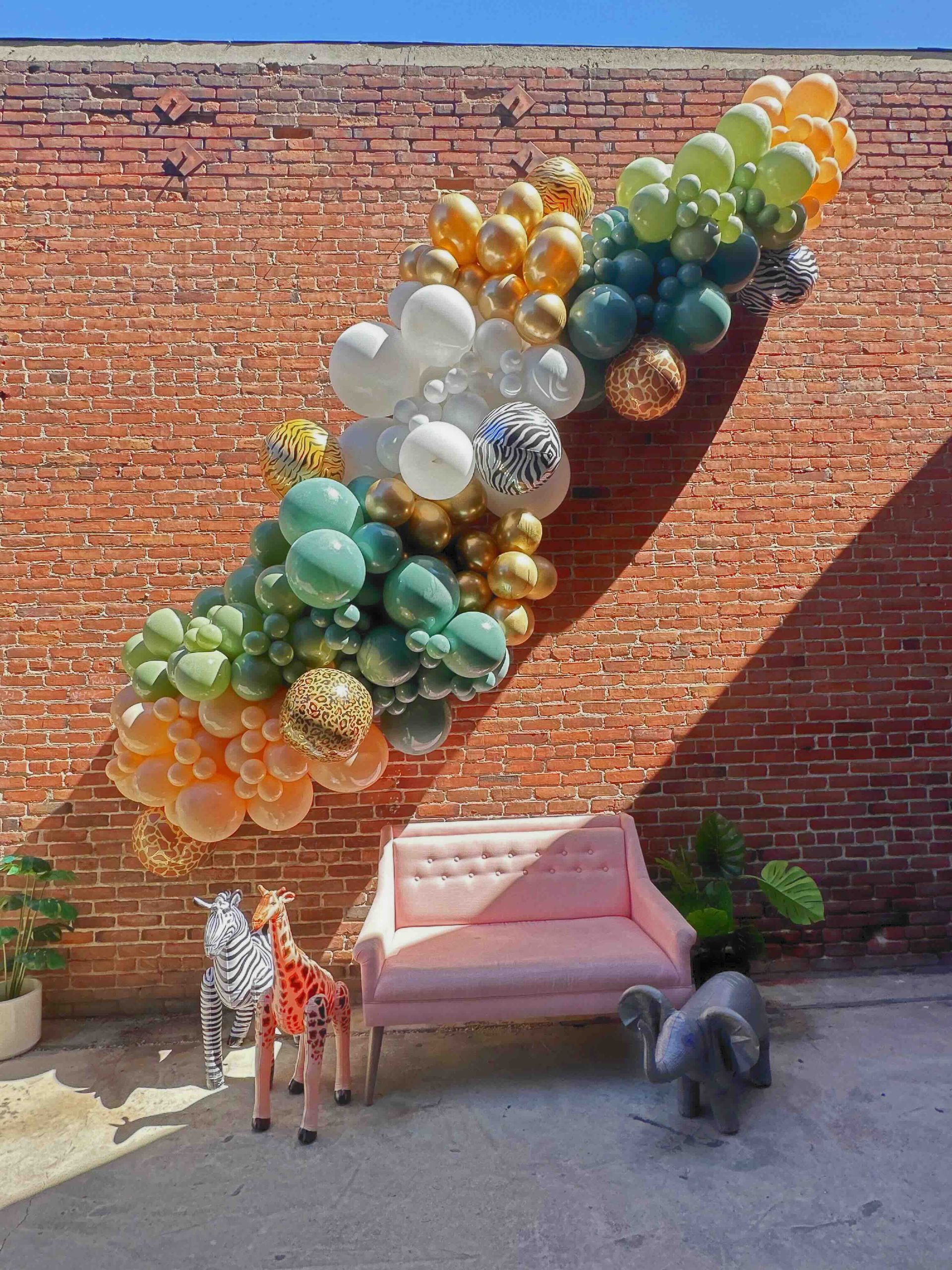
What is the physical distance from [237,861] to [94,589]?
→ 1.43 m

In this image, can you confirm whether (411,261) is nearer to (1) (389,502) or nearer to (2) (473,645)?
(1) (389,502)

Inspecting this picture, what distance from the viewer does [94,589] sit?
3812 millimetres

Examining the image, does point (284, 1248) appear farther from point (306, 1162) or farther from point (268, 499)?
point (268, 499)

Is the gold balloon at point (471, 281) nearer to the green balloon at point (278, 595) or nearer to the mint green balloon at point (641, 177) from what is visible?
the mint green balloon at point (641, 177)

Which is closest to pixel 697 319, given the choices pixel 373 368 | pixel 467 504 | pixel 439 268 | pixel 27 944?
pixel 439 268

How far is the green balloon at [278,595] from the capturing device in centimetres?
280


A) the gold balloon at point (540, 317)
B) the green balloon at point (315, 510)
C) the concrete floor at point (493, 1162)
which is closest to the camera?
the concrete floor at point (493, 1162)

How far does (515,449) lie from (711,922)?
2067 millimetres

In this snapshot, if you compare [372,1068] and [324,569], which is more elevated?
[324,569]

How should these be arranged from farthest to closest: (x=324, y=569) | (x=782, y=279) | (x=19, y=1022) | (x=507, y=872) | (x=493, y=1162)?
1. (x=507, y=872)
2. (x=782, y=279)
3. (x=19, y=1022)
4. (x=324, y=569)
5. (x=493, y=1162)

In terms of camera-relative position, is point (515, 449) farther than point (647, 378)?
No

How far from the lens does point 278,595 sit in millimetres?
2799

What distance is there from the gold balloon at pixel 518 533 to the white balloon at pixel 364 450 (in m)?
→ 0.49

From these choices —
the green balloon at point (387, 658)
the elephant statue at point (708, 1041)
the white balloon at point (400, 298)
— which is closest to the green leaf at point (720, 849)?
the elephant statue at point (708, 1041)
